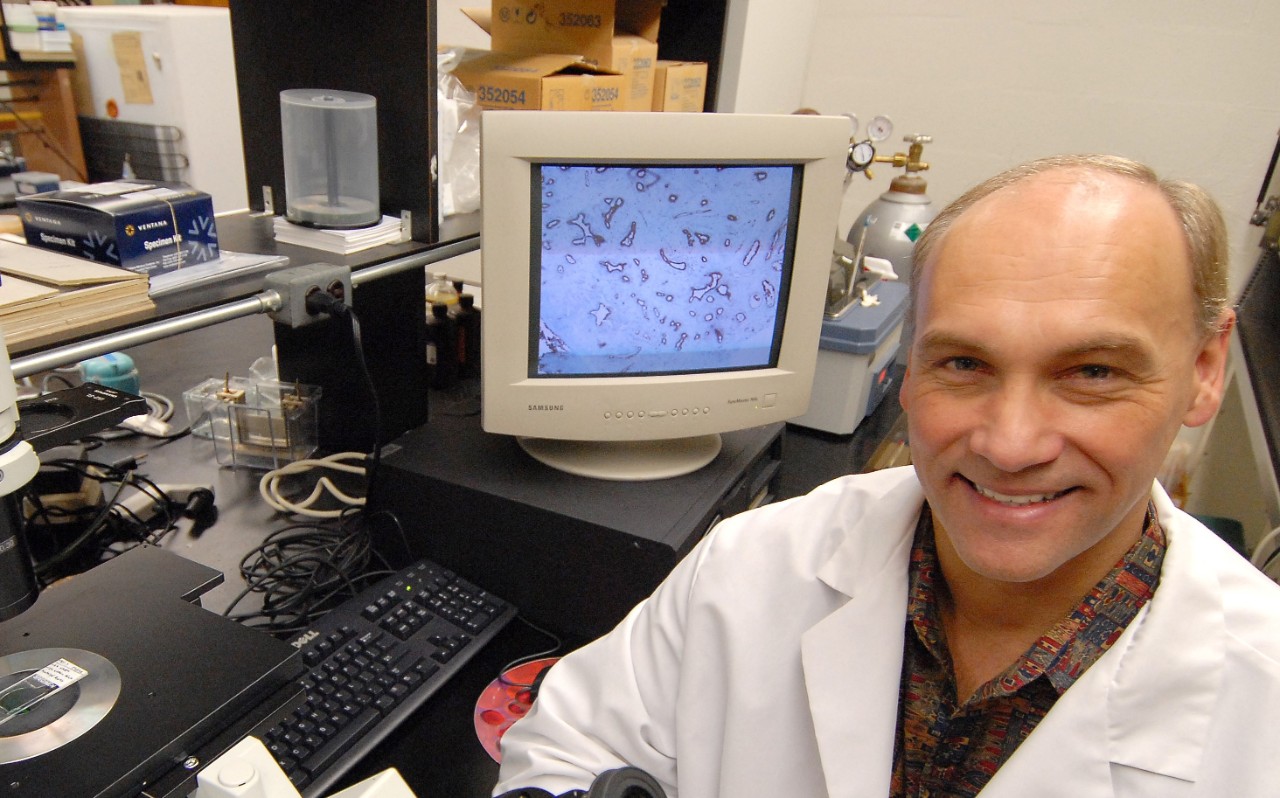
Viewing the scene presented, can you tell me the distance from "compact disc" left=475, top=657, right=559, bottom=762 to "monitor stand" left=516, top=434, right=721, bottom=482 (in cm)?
24

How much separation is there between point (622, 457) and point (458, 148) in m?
0.52

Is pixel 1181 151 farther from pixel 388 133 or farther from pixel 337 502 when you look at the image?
pixel 337 502

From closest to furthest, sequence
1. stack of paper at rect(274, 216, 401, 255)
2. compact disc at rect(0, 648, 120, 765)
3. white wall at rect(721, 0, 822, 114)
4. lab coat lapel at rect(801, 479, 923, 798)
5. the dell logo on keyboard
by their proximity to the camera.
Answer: compact disc at rect(0, 648, 120, 765) → lab coat lapel at rect(801, 479, 923, 798) → the dell logo on keyboard → stack of paper at rect(274, 216, 401, 255) → white wall at rect(721, 0, 822, 114)

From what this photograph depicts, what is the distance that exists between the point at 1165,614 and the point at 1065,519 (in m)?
0.12

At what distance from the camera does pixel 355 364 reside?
1212mm

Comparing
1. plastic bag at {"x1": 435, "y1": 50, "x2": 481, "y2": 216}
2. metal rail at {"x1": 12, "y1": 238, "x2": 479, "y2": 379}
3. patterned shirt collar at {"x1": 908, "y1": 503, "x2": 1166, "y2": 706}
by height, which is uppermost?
plastic bag at {"x1": 435, "y1": 50, "x2": 481, "y2": 216}

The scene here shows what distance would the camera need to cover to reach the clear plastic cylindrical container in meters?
1.01

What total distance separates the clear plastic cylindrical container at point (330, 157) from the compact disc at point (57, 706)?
0.56m

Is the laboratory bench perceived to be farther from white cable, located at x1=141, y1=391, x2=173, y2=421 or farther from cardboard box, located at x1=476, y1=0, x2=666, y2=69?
cardboard box, located at x1=476, y1=0, x2=666, y2=69

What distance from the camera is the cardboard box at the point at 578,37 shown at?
1.28 m

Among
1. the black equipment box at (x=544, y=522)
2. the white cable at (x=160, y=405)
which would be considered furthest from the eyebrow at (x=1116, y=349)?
the white cable at (x=160, y=405)

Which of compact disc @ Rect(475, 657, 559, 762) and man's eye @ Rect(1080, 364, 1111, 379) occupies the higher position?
man's eye @ Rect(1080, 364, 1111, 379)

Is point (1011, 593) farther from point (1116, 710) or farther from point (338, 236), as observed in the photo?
point (338, 236)

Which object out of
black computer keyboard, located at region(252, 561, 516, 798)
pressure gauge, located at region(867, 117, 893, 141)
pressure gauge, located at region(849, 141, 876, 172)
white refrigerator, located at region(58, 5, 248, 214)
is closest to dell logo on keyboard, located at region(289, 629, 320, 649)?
black computer keyboard, located at region(252, 561, 516, 798)
